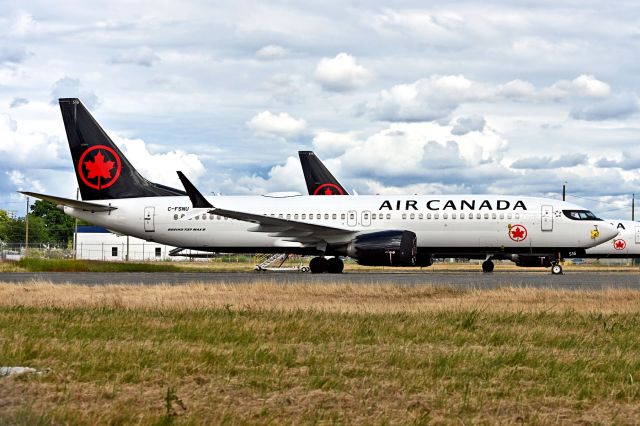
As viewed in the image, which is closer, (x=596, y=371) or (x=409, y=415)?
(x=409, y=415)

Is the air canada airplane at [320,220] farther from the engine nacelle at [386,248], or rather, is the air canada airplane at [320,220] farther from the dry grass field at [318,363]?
the dry grass field at [318,363]

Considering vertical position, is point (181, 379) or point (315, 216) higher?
point (315, 216)

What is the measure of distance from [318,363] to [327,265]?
32.2 meters

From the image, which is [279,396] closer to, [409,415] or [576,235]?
[409,415]

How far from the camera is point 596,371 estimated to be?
35.9 feet

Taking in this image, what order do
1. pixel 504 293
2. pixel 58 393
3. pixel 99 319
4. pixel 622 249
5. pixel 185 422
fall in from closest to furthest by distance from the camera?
pixel 185 422
pixel 58 393
pixel 99 319
pixel 504 293
pixel 622 249

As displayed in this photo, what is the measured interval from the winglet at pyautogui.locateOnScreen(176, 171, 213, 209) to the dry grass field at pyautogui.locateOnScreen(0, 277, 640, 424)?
19012 mm

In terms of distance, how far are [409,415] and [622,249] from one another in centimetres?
5168

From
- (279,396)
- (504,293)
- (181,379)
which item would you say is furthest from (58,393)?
(504,293)

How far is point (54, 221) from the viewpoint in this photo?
174 m

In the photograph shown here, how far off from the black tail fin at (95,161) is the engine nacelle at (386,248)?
11.3m

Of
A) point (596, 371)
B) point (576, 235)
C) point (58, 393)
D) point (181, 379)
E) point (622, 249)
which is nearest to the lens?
point (58, 393)

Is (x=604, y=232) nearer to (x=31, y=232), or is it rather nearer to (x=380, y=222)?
(x=380, y=222)

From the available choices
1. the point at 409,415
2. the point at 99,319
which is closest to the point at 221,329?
the point at 99,319
